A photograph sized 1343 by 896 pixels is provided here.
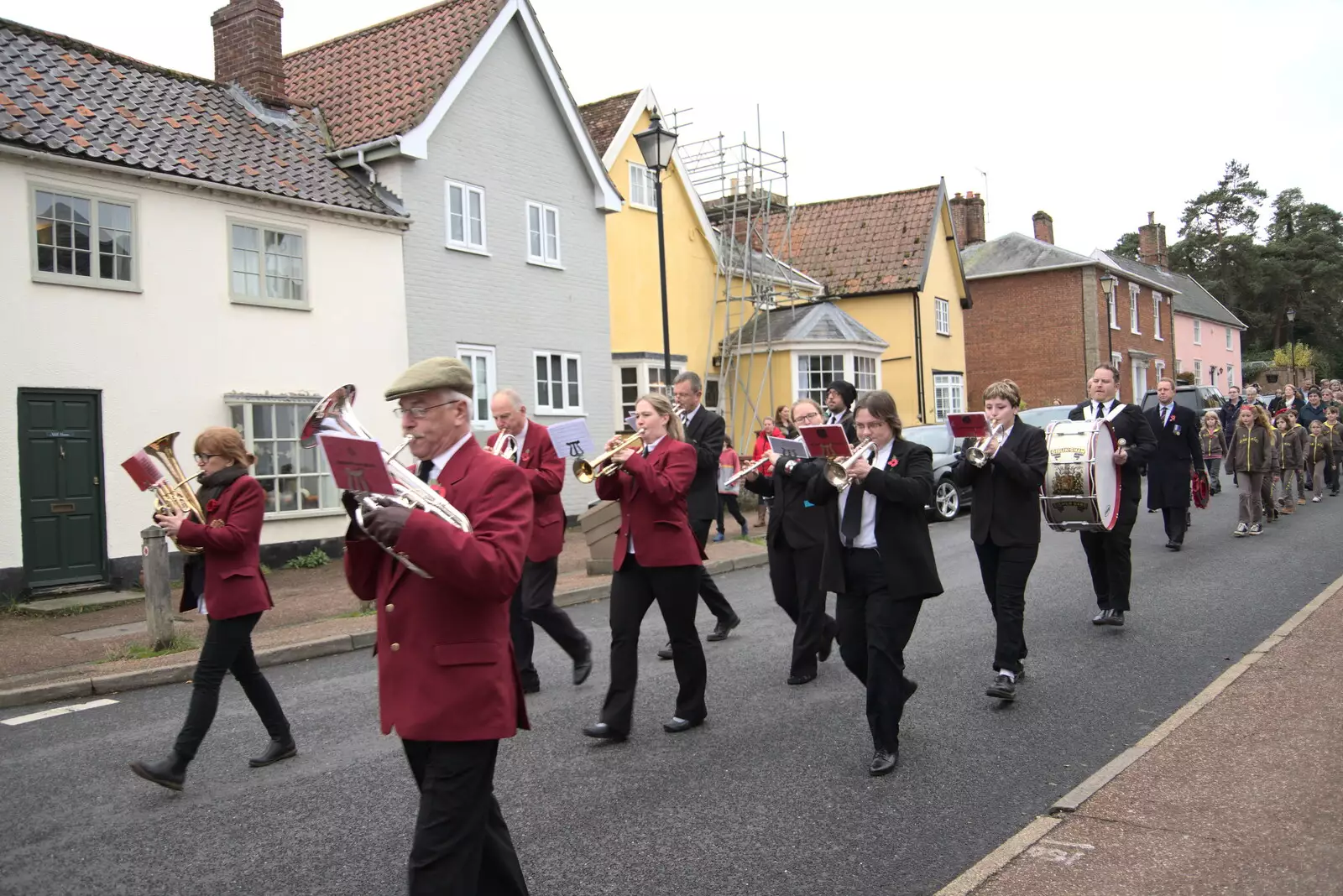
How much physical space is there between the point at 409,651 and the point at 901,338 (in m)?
28.9

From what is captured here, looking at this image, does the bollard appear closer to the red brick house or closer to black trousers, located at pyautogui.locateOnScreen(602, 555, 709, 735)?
black trousers, located at pyautogui.locateOnScreen(602, 555, 709, 735)

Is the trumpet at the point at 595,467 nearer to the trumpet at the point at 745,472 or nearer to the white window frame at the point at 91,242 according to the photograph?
the trumpet at the point at 745,472

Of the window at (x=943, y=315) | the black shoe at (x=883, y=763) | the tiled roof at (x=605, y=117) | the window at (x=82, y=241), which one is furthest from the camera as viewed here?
the window at (x=943, y=315)

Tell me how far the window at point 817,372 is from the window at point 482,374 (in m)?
9.32

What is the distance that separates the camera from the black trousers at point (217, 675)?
566 centimetres

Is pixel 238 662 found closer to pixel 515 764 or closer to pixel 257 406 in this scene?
pixel 515 764

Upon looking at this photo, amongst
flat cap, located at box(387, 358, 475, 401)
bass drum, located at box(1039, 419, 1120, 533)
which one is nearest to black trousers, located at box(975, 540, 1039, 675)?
bass drum, located at box(1039, 419, 1120, 533)

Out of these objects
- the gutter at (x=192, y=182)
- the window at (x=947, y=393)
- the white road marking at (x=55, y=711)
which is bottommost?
the white road marking at (x=55, y=711)

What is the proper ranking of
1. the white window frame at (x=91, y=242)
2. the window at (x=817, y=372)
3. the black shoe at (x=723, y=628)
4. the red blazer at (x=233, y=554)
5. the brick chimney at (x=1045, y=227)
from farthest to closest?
the brick chimney at (x=1045, y=227)
the window at (x=817, y=372)
the white window frame at (x=91, y=242)
the black shoe at (x=723, y=628)
the red blazer at (x=233, y=554)

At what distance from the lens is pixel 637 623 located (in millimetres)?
6285

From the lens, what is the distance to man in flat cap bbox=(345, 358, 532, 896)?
321cm

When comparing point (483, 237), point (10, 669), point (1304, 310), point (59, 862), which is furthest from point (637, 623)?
point (1304, 310)

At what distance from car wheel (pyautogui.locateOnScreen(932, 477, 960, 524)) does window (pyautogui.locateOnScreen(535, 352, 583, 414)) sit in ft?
23.1

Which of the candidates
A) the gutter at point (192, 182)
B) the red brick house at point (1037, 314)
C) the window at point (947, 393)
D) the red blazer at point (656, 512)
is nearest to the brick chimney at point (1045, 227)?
the red brick house at point (1037, 314)
